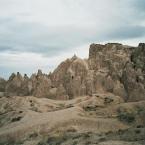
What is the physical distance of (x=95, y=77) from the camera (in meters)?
81.8

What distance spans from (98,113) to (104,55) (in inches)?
827

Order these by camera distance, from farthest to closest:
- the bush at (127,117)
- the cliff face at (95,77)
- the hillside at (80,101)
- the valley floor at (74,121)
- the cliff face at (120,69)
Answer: the cliff face at (95,77)
the cliff face at (120,69)
the bush at (127,117)
the hillside at (80,101)
the valley floor at (74,121)

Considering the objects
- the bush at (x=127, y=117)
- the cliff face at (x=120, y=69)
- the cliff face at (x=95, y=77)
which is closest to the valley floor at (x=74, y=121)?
the bush at (x=127, y=117)

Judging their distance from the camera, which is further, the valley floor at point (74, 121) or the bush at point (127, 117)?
the bush at point (127, 117)

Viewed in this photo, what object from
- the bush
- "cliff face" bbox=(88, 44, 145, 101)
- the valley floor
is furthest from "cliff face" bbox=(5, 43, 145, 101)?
the bush

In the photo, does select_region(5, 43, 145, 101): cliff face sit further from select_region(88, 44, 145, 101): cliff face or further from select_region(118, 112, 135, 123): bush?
select_region(118, 112, 135, 123): bush

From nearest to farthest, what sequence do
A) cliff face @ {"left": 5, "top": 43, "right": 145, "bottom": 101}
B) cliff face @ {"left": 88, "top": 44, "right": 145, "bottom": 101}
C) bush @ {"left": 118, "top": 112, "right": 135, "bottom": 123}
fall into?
bush @ {"left": 118, "top": 112, "right": 135, "bottom": 123} → cliff face @ {"left": 88, "top": 44, "right": 145, "bottom": 101} → cliff face @ {"left": 5, "top": 43, "right": 145, "bottom": 101}

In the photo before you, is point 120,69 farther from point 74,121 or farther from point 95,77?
point 74,121

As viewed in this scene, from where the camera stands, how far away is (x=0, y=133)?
62.0 meters

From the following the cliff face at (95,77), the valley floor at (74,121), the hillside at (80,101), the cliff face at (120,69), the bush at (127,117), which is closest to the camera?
the valley floor at (74,121)

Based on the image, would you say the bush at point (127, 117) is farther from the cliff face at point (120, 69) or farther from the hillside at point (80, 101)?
the cliff face at point (120, 69)

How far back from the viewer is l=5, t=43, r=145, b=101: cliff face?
256 ft

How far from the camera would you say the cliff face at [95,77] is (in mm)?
78062

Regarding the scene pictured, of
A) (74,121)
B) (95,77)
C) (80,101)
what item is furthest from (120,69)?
(74,121)
